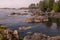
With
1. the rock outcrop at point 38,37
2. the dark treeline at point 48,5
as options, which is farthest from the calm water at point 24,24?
the dark treeline at point 48,5

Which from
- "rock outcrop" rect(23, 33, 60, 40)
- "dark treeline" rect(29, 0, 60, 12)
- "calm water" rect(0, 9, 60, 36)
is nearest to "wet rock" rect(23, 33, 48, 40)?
"rock outcrop" rect(23, 33, 60, 40)

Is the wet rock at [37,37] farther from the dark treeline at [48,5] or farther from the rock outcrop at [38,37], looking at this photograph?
the dark treeline at [48,5]

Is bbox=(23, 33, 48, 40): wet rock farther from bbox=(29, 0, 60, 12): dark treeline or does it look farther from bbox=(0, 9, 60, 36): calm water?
bbox=(29, 0, 60, 12): dark treeline

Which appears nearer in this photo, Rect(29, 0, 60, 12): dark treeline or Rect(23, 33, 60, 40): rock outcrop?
Rect(23, 33, 60, 40): rock outcrop

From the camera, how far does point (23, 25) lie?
391 centimetres

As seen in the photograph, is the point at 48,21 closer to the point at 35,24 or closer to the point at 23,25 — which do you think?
the point at 35,24

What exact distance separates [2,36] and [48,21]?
4.65ft

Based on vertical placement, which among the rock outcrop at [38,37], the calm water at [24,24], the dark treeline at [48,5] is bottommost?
the rock outcrop at [38,37]

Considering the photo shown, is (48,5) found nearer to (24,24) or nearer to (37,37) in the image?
(24,24)

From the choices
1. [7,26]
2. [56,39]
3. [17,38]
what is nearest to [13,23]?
[7,26]

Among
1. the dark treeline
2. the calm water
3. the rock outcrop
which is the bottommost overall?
the rock outcrop

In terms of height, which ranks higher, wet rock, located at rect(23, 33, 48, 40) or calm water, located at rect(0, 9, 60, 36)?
calm water, located at rect(0, 9, 60, 36)

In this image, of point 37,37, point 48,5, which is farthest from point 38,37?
point 48,5

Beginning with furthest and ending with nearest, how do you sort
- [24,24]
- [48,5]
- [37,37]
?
[48,5] < [24,24] < [37,37]
